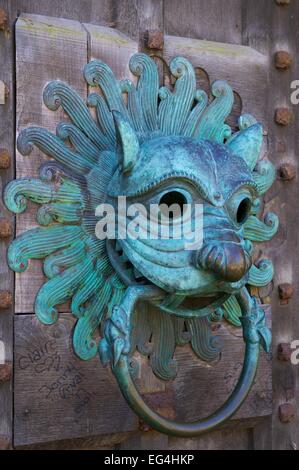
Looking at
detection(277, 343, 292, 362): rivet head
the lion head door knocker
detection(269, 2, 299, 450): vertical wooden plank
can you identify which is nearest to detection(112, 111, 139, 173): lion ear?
the lion head door knocker

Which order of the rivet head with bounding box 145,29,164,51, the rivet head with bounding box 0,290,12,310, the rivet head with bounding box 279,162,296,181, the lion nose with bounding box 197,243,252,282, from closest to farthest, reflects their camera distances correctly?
1. the lion nose with bounding box 197,243,252,282
2. the rivet head with bounding box 0,290,12,310
3. the rivet head with bounding box 145,29,164,51
4. the rivet head with bounding box 279,162,296,181

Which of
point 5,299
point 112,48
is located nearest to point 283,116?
point 112,48

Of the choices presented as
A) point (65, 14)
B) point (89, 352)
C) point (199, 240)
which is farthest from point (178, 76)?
point (89, 352)

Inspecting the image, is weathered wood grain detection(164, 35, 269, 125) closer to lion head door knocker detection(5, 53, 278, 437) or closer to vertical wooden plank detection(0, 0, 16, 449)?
lion head door knocker detection(5, 53, 278, 437)

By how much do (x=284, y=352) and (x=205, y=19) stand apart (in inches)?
22.8

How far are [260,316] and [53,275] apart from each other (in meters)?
0.31

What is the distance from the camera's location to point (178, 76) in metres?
1.22

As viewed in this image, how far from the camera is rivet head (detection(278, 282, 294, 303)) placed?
1329 mm

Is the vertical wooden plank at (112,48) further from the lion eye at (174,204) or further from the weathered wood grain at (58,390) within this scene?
the weathered wood grain at (58,390)

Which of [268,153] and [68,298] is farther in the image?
[268,153]

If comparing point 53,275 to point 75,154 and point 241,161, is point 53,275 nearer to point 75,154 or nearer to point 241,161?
point 75,154

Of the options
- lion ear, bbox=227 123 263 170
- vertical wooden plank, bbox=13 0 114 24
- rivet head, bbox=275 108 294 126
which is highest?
→ vertical wooden plank, bbox=13 0 114 24

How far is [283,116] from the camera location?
52.4 inches

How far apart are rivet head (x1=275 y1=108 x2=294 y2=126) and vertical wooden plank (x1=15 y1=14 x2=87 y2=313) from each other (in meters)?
0.37
